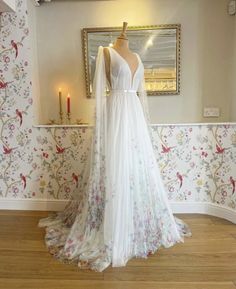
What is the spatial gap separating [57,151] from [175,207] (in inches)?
48.7

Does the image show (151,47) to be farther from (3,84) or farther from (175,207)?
(175,207)

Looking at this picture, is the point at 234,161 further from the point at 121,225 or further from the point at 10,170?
the point at 10,170

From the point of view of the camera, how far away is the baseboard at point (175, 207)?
2422 mm

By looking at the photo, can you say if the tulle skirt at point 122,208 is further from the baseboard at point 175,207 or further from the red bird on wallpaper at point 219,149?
the red bird on wallpaper at point 219,149

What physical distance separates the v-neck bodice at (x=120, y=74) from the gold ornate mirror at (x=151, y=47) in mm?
787

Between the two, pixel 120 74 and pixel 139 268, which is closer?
pixel 139 268

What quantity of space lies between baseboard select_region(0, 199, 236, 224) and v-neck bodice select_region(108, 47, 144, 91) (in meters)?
1.24

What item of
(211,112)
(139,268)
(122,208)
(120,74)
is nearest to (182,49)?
(211,112)

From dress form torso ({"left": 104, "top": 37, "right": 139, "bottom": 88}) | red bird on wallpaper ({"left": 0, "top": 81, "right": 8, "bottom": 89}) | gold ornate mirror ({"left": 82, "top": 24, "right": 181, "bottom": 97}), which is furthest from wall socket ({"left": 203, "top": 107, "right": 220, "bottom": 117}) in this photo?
red bird on wallpaper ({"left": 0, "top": 81, "right": 8, "bottom": 89})

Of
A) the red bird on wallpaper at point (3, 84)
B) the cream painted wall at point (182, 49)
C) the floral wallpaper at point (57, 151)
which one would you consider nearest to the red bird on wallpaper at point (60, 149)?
the floral wallpaper at point (57, 151)

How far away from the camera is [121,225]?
1.79m

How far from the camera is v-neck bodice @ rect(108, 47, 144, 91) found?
1891mm

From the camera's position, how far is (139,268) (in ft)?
5.55

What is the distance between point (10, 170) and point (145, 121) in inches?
55.9
